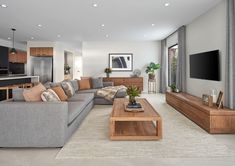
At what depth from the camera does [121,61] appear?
10.2 metres

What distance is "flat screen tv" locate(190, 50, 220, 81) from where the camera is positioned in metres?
4.46

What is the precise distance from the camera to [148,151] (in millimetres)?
2752

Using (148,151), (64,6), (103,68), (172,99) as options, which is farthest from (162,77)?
(148,151)

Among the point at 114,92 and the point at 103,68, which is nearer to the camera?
the point at 114,92

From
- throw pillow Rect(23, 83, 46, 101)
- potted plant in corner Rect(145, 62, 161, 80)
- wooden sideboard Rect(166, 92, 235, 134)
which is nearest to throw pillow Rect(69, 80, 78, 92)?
throw pillow Rect(23, 83, 46, 101)

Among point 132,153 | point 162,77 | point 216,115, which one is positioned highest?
point 162,77

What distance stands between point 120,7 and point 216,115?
3.12 meters

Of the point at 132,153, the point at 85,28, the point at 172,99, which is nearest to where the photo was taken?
the point at 132,153

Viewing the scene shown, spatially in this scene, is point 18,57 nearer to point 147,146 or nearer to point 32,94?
point 32,94

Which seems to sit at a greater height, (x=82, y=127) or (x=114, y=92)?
(x=114, y=92)

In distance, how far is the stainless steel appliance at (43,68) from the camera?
393 inches

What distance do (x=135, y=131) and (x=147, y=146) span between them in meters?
0.54

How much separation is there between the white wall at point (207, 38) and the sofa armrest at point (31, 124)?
11.6ft

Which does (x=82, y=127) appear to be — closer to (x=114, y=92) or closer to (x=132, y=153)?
(x=132, y=153)
